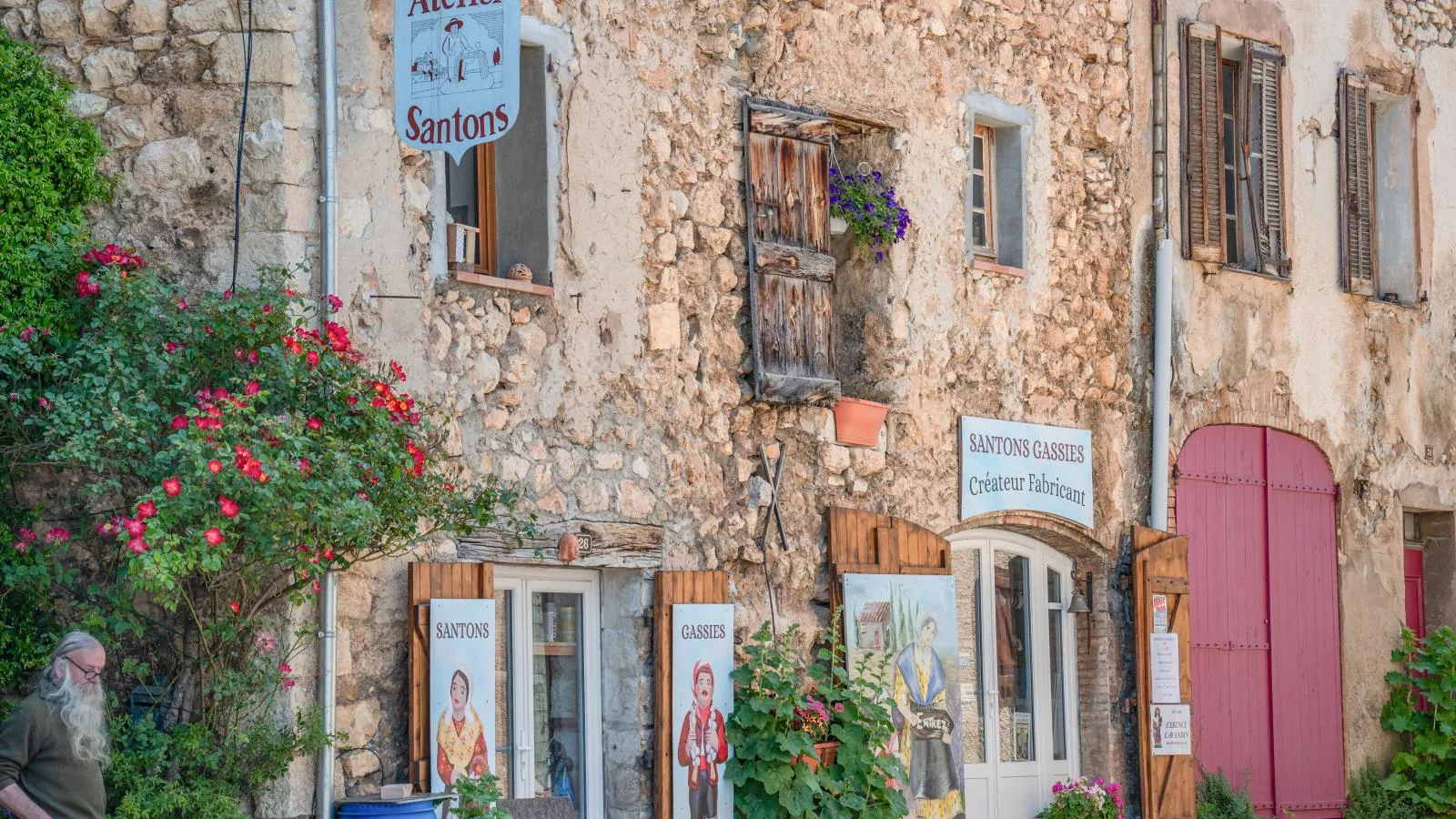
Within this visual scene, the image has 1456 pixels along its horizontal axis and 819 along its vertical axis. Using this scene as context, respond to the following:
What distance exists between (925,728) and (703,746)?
1.60 m

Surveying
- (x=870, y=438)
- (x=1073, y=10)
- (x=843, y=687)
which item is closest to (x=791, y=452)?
(x=870, y=438)

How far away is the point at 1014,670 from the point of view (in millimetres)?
11297

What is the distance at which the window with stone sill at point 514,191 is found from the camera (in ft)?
28.8

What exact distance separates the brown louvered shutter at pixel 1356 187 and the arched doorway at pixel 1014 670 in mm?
3093

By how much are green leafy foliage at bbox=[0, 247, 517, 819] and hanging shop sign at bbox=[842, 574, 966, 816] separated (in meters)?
2.93

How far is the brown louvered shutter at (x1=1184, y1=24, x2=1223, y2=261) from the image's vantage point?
12.1m

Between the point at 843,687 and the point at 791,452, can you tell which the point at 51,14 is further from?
the point at 843,687

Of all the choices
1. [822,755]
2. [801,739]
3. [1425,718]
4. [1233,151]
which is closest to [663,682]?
[801,739]

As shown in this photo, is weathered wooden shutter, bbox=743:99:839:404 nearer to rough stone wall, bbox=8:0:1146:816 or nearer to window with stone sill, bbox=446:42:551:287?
rough stone wall, bbox=8:0:1146:816

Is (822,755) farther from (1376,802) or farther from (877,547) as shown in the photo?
(1376,802)

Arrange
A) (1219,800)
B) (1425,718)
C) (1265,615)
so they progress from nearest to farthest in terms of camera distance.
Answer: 1. (1219,800)
2. (1265,615)
3. (1425,718)

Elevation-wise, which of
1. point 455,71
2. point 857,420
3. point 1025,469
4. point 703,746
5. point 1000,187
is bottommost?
point 703,746

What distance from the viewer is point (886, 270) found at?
10.4 m

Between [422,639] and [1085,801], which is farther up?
[422,639]
